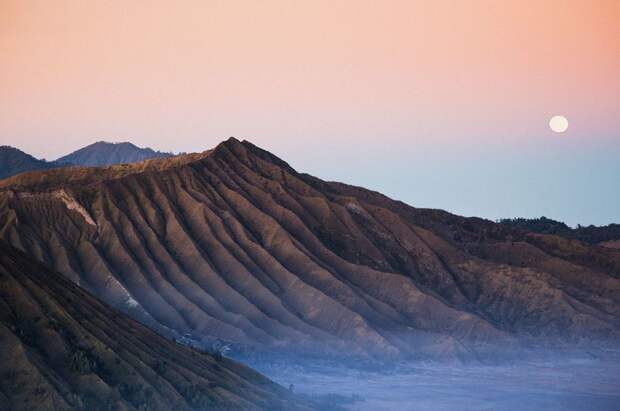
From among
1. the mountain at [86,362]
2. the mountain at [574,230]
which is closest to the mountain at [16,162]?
the mountain at [574,230]

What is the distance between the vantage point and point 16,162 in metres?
113

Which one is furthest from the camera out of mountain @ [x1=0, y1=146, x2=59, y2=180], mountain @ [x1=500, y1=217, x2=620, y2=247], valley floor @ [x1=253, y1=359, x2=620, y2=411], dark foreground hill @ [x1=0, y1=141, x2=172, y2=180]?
dark foreground hill @ [x1=0, y1=141, x2=172, y2=180]

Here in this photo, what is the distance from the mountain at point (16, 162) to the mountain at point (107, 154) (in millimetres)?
14413

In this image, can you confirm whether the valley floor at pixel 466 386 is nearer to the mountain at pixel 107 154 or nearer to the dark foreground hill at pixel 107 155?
the dark foreground hill at pixel 107 155

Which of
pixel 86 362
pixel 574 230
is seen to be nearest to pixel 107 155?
pixel 574 230

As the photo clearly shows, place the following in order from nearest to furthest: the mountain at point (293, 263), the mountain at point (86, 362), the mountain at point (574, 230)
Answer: the mountain at point (86, 362) → the mountain at point (293, 263) → the mountain at point (574, 230)

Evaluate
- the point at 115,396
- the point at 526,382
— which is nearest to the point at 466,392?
the point at 526,382

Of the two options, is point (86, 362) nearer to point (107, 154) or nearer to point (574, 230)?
point (574, 230)

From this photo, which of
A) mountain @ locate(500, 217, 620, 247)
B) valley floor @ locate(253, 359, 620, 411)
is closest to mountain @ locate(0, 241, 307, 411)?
valley floor @ locate(253, 359, 620, 411)

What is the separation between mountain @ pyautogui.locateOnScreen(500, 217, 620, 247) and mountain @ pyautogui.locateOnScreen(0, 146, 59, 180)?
4155 cm

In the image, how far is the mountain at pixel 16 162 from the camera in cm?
11106

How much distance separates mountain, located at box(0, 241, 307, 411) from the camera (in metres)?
31.4

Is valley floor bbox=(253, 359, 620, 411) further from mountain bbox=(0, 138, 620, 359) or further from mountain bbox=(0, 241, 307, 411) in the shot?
mountain bbox=(0, 241, 307, 411)

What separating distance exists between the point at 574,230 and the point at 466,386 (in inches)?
2096
